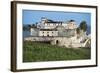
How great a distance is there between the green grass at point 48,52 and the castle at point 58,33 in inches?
1.7

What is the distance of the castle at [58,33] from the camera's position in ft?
5.98

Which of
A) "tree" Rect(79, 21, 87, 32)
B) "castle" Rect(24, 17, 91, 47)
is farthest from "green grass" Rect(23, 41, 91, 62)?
"tree" Rect(79, 21, 87, 32)

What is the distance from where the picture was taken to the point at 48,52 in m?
1.85

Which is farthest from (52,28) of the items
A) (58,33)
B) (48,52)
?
(48,52)

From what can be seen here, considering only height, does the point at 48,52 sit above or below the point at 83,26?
below

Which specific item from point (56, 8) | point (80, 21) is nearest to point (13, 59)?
point (56, 8)

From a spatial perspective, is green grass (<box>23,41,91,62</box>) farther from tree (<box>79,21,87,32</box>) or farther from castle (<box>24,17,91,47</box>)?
tree (<box>79,21,87,32</box>)

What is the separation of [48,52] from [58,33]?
7.5 inches

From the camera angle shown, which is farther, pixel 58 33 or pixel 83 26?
pixel 83 26

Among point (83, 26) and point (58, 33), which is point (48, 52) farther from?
point (83, 26)

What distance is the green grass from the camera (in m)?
1.78

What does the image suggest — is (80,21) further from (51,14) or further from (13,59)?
(13,59)

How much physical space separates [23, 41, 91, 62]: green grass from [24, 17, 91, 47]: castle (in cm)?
4

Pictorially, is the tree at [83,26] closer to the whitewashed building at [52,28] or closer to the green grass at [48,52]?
the whitewashed building at [52,28]
